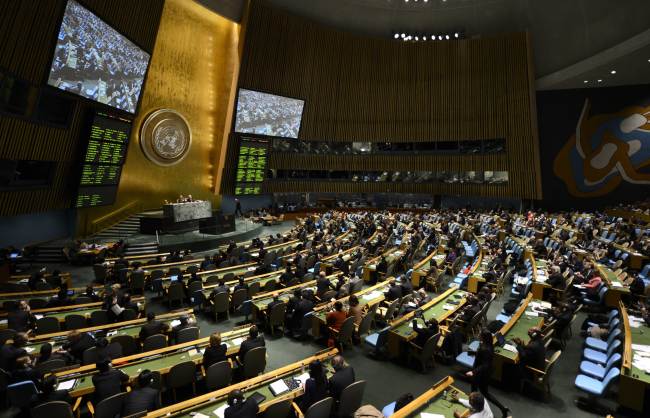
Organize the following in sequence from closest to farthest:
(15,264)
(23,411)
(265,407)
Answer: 1. (265,407)
2. (23,411)
3. (15,264)

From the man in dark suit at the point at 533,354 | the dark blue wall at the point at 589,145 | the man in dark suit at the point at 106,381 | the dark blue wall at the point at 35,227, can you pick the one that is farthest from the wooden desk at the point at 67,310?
the dark blue wall at the point at 589,145

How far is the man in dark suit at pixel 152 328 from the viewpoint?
647 cm

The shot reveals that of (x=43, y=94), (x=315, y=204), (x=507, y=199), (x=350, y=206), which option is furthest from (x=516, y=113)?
(x=43, y=94)

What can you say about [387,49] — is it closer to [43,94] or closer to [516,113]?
[516,113]

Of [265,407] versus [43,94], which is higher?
[43,94]

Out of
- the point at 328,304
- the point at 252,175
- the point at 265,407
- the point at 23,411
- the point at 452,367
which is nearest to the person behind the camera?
the point at 265,407

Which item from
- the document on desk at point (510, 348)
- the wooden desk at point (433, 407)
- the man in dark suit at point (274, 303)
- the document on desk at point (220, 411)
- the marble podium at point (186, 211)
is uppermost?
the marble podium at point (186, 211)

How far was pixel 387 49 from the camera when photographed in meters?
27.8

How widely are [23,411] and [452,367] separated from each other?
21.9 feet

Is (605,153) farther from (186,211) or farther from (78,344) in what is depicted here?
(78,344)

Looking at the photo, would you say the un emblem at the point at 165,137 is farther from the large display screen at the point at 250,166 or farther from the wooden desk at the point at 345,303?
the wooden desk at the point at 345,303

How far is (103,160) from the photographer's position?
15.0 metres

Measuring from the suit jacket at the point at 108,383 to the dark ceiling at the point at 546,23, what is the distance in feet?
67.7

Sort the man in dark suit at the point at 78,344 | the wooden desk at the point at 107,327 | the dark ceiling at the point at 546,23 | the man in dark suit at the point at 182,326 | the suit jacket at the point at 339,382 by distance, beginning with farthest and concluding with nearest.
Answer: the dark ceiling at the point at 546,23 → the man in dark suit at the point at 182,326 → the wooden desk at the point at 107,327 → the man in dark suit at the point at 78,344 → the suit jacket at the point at 339,382
